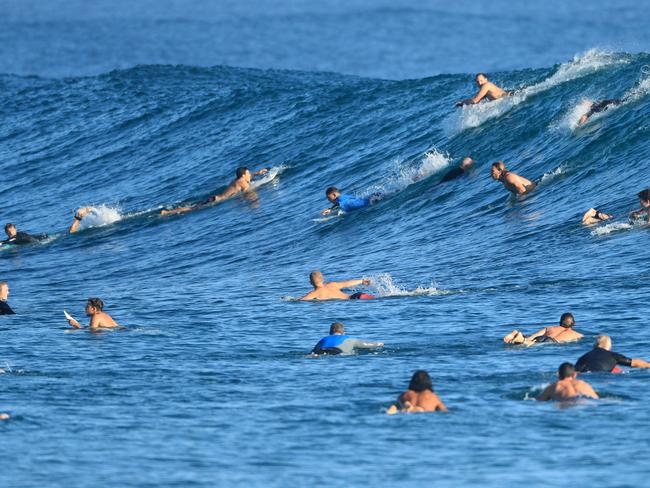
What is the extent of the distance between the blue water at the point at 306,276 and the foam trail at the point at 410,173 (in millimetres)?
100

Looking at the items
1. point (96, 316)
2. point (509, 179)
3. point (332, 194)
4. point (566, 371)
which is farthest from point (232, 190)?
point (566, 371)

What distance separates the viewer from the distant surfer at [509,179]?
1260 inches

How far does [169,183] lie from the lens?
42.9 metres

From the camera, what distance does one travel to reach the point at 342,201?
34781mm

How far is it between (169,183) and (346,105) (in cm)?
613

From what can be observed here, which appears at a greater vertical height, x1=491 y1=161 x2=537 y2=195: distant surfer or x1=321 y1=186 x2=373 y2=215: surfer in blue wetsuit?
x1=321 y1=186 x2=373 y2=215: surfer in blue wetsuit

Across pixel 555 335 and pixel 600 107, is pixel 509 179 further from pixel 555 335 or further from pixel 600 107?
pixel 555 335

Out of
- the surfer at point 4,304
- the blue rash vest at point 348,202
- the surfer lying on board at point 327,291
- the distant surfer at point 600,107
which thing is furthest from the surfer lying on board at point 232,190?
the surfer lying on board at point 327,291

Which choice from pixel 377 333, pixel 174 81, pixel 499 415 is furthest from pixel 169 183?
pixel 499 415

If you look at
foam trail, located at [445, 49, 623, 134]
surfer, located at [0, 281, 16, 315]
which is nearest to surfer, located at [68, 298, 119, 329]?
surfer, located at [0, 281, 16, 315]

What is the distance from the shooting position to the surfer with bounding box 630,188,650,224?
89.2 ft

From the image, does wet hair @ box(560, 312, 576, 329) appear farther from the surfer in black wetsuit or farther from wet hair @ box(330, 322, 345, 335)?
wet hair @ box(330, 322, 345, 335)

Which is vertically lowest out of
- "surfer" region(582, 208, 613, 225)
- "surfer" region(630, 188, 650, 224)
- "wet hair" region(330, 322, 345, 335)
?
"wet hair" region(330, 322, 345, 335)

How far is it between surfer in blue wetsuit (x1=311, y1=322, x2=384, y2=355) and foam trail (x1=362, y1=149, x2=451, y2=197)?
14102mm
